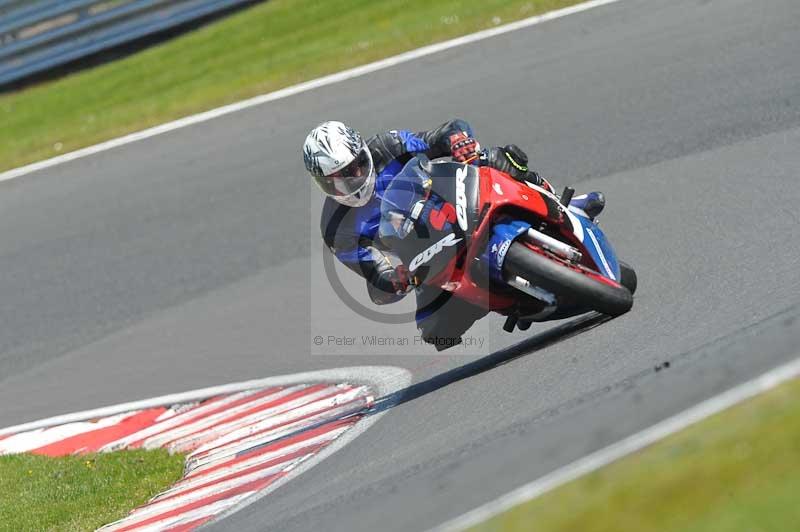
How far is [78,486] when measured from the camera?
696 cm

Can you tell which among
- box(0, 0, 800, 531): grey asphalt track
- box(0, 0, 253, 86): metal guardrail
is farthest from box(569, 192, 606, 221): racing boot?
box(0, 0, 253, 86): metal guardrail

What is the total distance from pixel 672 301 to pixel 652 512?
10.5 ft

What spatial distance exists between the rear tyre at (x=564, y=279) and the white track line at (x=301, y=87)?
5.91 m

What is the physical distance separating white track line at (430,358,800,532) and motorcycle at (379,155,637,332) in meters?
2.01

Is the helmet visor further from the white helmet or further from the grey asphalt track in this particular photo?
the grey asphalt track

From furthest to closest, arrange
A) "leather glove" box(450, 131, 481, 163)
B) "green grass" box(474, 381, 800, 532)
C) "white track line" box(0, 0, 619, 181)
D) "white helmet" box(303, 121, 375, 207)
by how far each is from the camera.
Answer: "white track line" box(0, 0, 619, 181) < "leather glove" box(450, 131, 481, 163) < "white helmet" box(303, 121, 375, 207) < "green grass" box(474, 381, 800, 532)

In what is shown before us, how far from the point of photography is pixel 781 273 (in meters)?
5.95

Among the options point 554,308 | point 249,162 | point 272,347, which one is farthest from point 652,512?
point 249,162

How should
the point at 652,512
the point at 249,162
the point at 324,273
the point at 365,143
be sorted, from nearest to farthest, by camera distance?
1. the point at 652,512
2. the point at 365,143
3. the point at 324,273
4. the point at 249,162

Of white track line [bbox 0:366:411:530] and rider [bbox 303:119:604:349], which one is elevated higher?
rider [bbox 303:119:604:349]

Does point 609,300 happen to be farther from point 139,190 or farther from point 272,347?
point 139,190

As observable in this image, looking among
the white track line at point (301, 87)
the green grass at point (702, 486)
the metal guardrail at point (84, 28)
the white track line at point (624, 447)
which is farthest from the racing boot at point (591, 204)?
the metal guardrail at point (84, 28)

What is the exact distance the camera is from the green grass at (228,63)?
12.2 metres

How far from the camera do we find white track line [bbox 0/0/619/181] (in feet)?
37.6
